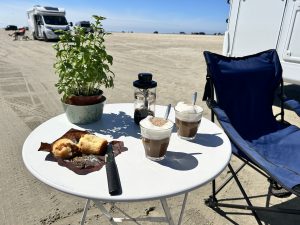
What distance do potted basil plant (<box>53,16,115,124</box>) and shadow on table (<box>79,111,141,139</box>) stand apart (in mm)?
73

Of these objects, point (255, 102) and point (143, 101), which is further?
point (255, 102)

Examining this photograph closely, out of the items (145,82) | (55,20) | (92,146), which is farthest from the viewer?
(55,20)

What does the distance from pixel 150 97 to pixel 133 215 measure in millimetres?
1214

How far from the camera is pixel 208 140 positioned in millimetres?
1632

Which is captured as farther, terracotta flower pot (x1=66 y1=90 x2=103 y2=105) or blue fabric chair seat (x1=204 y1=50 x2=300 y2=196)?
blue fabric chair seat (x1=204 y1=50 x2=300 y2=196)

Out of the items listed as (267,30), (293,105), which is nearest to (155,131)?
(293,105)

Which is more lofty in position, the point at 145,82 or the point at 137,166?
the point at 145,82

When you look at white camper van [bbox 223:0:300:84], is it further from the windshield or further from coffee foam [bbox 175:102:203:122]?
the windshield

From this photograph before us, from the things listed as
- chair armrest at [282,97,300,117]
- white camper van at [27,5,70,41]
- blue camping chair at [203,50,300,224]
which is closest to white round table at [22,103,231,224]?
blue camping chair at [203,50,300,224]

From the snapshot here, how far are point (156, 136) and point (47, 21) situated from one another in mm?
18739

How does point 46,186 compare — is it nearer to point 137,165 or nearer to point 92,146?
point 92,146

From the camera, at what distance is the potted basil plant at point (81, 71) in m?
1.65

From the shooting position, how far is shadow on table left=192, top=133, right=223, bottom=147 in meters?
1.59

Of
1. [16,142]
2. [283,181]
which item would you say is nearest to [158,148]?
[283,181]
